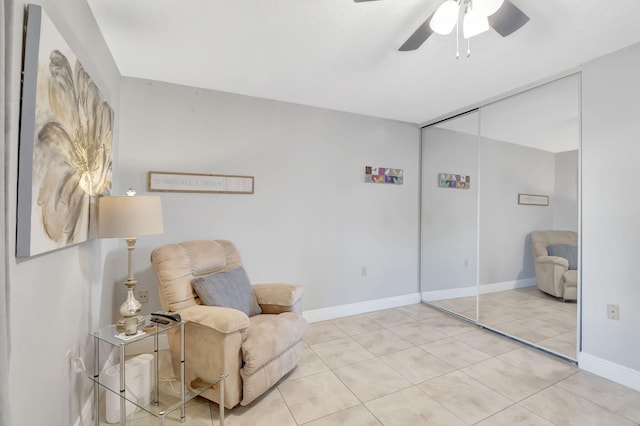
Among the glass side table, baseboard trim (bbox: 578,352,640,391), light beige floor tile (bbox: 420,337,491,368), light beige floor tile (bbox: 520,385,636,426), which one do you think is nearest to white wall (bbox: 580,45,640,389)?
baseboard trim (bbox: 578,352,640,391)

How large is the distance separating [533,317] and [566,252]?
668 mm

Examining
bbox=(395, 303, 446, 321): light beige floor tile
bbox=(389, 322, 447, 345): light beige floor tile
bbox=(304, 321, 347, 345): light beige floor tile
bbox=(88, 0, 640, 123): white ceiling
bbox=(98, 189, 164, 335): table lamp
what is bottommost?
bbox=(304, 321, 347, 345): light beige floor tile

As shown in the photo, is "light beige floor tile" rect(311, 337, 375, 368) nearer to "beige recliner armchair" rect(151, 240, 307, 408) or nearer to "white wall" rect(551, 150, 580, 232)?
"beige recliner armchair" rect(151, 240, 307, 408)

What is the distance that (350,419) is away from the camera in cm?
173

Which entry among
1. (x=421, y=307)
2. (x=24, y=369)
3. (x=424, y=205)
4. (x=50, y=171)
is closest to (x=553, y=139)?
(x=424, y=205)

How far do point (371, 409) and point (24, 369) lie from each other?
1.73 metres

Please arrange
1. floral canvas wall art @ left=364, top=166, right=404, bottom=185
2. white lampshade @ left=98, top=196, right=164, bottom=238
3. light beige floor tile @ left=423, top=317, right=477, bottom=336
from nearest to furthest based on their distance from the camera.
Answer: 1. white lampshade @ left=98, top=196, right=164, bottom=238
2. light beige floor tile @ left=423, top=317, right=477, bottom=336
3. floral canvas wall art @ left=364, top=166, right=404, bottom=185

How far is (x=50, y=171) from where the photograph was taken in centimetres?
113

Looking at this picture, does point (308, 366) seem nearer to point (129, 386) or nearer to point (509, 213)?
point (129, 386)

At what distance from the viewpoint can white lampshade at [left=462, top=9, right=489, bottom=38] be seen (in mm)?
1478

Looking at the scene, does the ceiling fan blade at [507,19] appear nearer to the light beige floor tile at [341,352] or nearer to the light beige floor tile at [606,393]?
the light beige floor tile at [606,393]

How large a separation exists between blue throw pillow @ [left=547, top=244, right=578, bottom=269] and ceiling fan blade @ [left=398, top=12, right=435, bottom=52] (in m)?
2.07

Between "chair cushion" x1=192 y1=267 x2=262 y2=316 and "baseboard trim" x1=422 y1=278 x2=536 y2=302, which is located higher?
"chair cushion" x1=192 y1=267 x2=262 y2=316

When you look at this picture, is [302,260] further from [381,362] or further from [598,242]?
[598,242]
